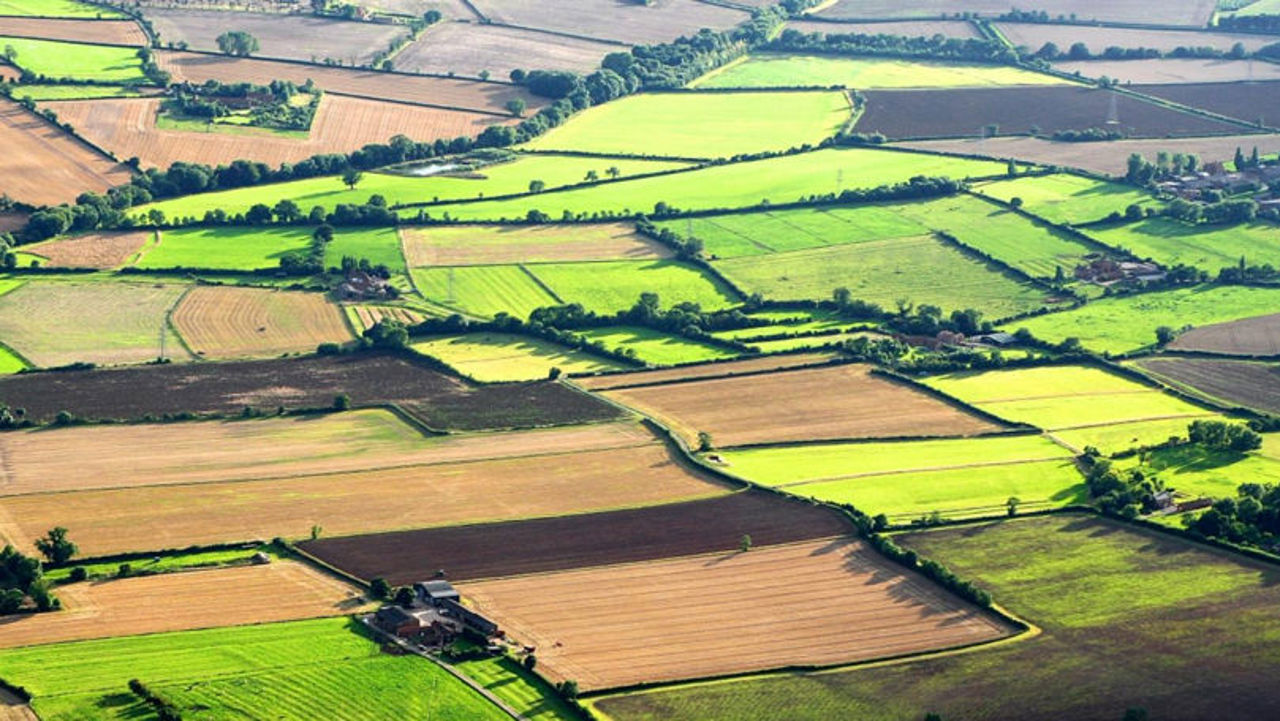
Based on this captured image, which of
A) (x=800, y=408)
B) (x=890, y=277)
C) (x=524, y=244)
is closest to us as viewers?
→ (x=800, y=408)

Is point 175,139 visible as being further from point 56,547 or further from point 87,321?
point 56,547

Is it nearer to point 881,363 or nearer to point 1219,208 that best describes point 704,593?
point 881,363

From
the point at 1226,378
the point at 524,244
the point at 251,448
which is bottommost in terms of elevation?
the point at 1226,378

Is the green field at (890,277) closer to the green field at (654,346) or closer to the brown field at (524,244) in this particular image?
the brown field at (524,244)

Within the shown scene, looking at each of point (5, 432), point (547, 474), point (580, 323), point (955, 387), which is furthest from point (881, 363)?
point (5, 432)

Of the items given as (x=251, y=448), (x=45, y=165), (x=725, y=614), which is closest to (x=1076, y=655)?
(x=725, y=614)

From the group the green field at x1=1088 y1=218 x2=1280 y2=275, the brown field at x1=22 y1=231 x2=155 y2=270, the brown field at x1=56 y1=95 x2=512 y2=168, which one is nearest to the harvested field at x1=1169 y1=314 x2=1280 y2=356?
the green field at x1=1088 y1=218 x2=1280 y2=275

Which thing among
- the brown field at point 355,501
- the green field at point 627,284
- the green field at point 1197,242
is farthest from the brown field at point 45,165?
the green field at point 1197,242
